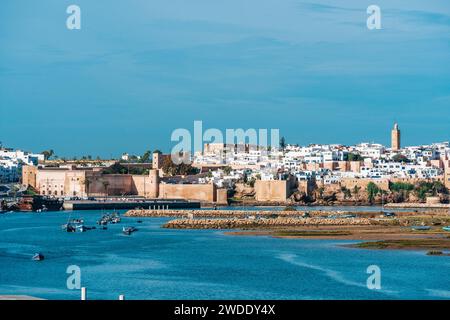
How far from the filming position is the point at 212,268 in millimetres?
18484

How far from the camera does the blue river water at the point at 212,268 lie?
1454cm

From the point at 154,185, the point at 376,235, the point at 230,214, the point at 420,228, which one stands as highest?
the point at 154,185

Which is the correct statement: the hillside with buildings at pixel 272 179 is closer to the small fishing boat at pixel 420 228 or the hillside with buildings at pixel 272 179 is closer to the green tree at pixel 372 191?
the green tree at pixel 372 191

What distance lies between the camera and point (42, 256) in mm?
20312

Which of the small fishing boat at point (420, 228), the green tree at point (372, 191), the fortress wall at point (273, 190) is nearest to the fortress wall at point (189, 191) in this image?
the fortress wall at point (273, 190)

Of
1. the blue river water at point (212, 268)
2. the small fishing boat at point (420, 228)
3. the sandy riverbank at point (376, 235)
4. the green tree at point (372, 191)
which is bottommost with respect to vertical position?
the blue river water at point (212, 268)

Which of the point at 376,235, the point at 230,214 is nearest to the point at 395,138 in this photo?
the point at 230,214

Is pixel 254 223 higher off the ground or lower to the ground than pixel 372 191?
lower

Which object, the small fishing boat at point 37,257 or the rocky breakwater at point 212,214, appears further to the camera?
the rocky breakwater at point 212,214

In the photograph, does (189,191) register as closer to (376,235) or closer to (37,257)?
(376,235)

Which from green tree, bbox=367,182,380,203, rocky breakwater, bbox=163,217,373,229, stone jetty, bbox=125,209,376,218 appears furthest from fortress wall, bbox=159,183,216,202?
rocky breakwater, bbox=163,217,373,229

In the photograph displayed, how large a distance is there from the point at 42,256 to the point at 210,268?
3909 mm
